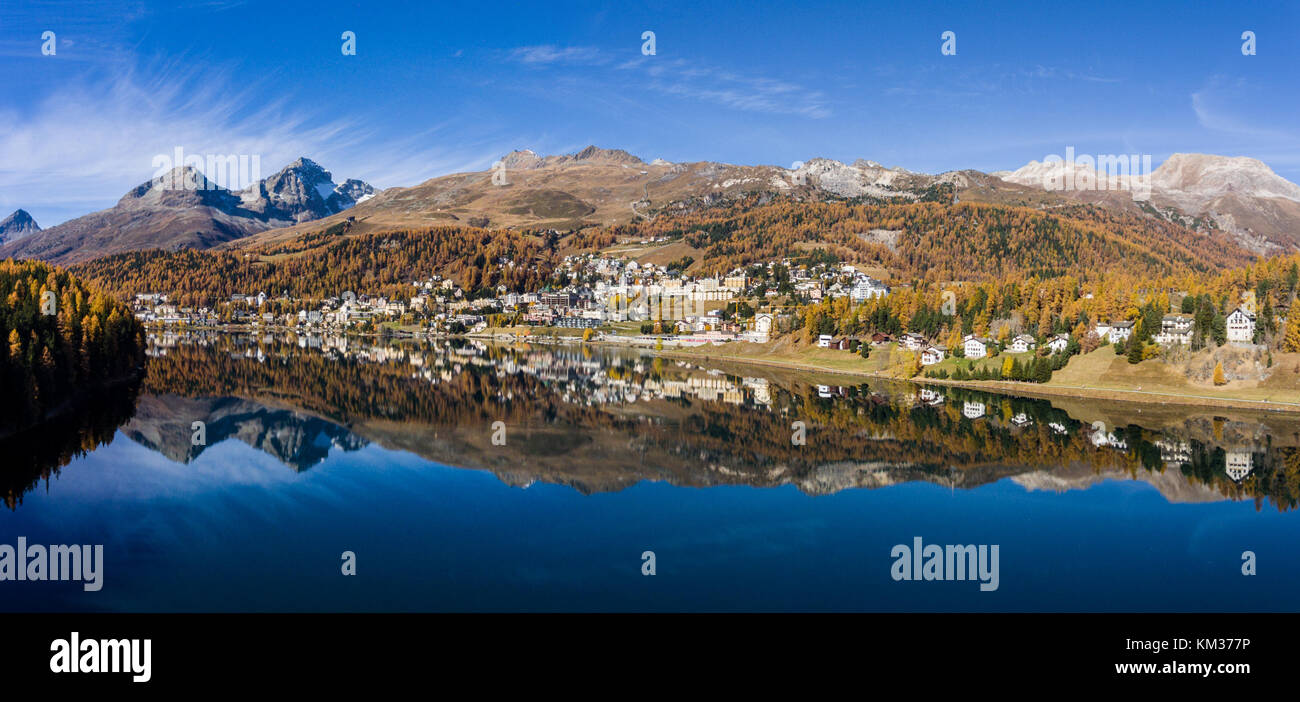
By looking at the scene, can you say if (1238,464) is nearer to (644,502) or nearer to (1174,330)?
(644,502)

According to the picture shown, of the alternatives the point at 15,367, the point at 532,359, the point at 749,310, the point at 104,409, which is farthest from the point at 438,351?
the point at 15,367

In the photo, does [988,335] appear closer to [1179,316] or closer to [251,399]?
[1179,316]

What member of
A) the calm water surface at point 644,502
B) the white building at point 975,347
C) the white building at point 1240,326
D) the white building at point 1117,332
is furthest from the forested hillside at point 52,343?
the white building at point 1240,326

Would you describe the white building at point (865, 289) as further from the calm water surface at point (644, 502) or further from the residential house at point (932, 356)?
the calm water surface at point (644, 502)

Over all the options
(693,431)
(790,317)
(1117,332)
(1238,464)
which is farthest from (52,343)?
(790,317)

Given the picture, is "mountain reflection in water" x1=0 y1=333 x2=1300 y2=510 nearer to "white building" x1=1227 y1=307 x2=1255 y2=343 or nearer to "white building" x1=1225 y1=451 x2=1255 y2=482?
"white building" x1=1225 y1=451 x2=1255 y2=482

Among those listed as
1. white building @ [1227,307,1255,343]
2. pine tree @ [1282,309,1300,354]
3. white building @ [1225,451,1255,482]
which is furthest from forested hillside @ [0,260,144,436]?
white building @ [1227,307,1255,343]
